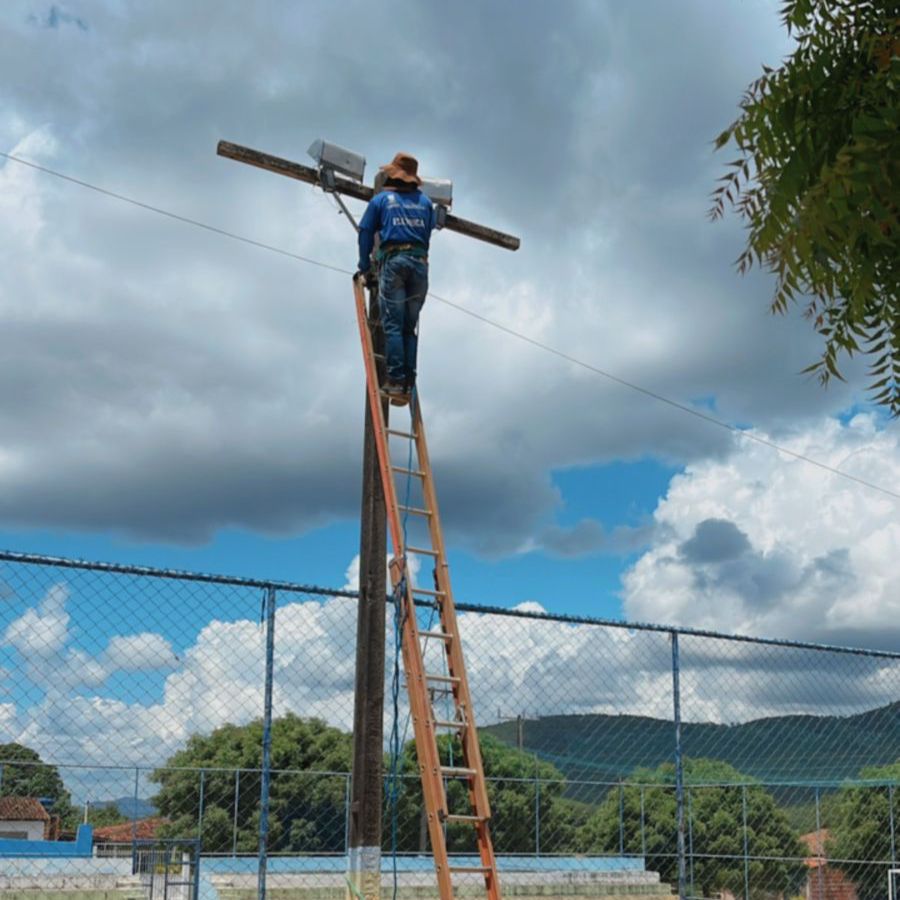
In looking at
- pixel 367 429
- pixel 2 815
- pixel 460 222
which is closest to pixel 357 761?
Answer: pixel 367 429

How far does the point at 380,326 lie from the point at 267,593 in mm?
1685

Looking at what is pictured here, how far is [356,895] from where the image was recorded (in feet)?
19.0

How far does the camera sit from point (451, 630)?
19.6 ft

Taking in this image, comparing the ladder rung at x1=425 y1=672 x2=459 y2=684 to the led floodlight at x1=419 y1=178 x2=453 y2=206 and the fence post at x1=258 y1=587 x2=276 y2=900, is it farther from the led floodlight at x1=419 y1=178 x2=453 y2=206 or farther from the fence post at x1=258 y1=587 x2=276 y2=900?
the led floodlight at x1=419 y1=178 x2=453 y2=206

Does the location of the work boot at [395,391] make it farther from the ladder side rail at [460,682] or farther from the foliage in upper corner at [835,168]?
the foliage in upper corner at [835,168]

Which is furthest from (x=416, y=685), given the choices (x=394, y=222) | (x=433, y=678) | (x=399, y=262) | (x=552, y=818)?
(x=552, y=818)

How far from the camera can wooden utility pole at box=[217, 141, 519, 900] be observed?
5.85 meters

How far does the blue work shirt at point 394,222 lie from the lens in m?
6.78

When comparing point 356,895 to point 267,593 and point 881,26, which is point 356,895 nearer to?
point 267,593

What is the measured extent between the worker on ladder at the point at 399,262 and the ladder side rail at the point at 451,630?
0.28m

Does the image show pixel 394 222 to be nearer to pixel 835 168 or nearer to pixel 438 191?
pixel 438 191

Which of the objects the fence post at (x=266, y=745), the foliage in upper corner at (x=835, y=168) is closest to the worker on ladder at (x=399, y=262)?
the fence post at (x=266, y=745)

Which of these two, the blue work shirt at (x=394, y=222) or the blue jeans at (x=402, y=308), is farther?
the blue work shirt at (x=394, y=222)

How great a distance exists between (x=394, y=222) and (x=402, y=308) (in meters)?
0.53
